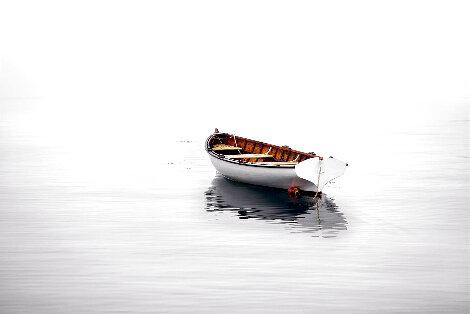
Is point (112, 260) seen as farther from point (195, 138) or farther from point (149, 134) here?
point (149, 134)

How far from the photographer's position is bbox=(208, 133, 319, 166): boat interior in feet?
151

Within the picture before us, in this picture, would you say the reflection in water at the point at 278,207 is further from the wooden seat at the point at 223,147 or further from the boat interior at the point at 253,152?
the wooden seat at the point at 223,147

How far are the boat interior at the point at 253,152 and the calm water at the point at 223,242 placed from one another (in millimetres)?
1894

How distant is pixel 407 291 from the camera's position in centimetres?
2552

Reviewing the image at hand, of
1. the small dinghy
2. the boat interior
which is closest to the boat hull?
the small dinghy

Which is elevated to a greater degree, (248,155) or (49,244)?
(248,155)

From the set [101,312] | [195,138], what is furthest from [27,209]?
[195,138]

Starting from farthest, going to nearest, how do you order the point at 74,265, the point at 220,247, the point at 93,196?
the point at 93,196
the point at 220,247
the point at 74,265

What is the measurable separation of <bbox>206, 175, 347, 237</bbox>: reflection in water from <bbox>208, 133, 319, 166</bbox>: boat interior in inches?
67.2

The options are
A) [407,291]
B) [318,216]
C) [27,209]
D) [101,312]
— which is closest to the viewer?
[101,312]

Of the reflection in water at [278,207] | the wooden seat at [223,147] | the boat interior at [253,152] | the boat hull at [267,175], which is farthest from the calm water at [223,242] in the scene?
the wooden seat at [223,147]

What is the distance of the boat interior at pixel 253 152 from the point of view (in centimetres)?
4613

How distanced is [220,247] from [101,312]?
29.8 ft

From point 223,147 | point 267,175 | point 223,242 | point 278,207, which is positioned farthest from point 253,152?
point 223,242
